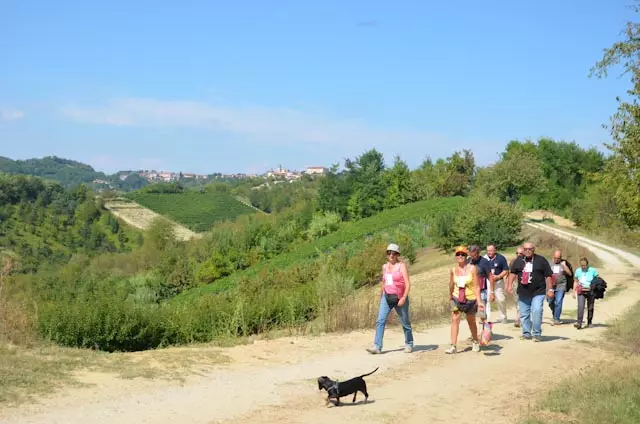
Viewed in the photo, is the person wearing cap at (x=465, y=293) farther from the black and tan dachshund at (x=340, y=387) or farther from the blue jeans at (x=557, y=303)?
the blue jeans at (x=557, y=303)

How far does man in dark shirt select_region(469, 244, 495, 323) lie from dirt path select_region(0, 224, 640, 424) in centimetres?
95

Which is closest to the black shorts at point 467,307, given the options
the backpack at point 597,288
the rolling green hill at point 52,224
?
the backpack at point 597,288

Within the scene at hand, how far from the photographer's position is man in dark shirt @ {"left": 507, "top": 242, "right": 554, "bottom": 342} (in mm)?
12430

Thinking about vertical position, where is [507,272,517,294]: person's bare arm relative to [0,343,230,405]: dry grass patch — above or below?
above

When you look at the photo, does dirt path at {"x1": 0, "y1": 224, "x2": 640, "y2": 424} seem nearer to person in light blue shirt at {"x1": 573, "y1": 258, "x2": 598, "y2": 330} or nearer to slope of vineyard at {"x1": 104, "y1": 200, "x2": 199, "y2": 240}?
person in light blue shirt at {"x1": 573, "y1": 258, "x2": 598, "y2": 330}

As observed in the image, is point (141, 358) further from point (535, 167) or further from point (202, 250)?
point (202, 250)

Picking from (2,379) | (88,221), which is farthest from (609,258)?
(88,221)

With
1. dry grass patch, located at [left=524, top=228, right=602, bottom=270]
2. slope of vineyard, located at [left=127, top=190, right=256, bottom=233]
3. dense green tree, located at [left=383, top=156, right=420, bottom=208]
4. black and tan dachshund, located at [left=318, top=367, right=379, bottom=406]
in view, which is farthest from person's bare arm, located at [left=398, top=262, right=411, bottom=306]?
slope of vineyard, located at [left=127, top=190, right=256, bottom=233]

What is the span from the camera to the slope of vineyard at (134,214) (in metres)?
142

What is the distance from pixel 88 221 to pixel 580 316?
465 feet

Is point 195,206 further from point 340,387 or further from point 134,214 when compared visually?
point 340,387

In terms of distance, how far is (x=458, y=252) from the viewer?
10883mm

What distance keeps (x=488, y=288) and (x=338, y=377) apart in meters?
5.41

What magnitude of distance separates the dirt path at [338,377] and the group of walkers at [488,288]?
0.47m
